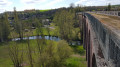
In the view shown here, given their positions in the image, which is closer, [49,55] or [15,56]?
[49,55]

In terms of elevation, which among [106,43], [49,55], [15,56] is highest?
[106,43]

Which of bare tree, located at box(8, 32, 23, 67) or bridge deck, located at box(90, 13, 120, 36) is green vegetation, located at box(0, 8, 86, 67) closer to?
bare tree, located at box(8, 32, 23, 67)

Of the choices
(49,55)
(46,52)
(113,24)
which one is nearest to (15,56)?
(46,52)

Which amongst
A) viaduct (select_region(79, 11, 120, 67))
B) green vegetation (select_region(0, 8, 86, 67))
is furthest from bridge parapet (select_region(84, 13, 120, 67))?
green vegetation (select_region(0, 8, 86, 67))

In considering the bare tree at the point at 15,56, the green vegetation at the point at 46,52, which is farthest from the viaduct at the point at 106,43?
the bare tree at the point at 15,56

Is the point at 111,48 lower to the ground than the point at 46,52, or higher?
higher

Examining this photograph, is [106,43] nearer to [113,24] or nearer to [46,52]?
[113,24]

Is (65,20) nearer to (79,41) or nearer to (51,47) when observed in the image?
(79,41)

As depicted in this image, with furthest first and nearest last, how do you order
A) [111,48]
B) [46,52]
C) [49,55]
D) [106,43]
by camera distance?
[46,52], [49,55], [106,43], [111,48]

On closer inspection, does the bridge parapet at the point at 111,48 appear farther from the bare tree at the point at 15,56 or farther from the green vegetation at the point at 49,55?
the bare tree at the point at 15,56

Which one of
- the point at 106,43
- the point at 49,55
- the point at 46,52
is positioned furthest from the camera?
the point at 46,52

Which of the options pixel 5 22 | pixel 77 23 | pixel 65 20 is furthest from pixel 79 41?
pixel 5 22
